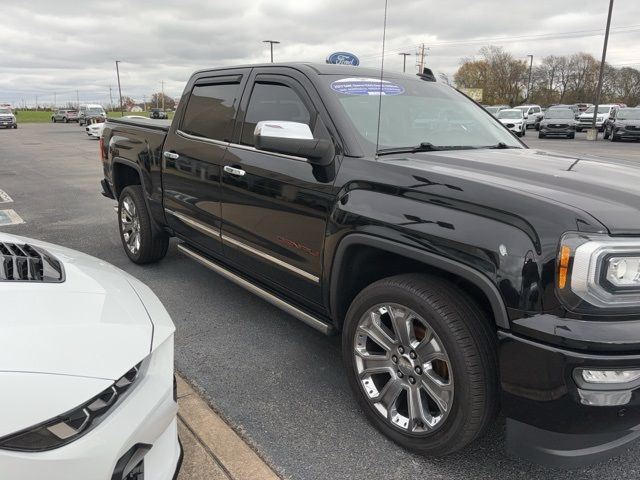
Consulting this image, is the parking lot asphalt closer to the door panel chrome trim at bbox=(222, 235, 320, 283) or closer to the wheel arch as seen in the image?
the wheel arch

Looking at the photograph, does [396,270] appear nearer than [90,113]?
Yes

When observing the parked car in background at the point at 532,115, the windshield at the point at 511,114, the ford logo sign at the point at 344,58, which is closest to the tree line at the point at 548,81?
the parked car in background at the point at 532,115

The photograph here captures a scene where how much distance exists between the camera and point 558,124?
Answer: 28859 millimetres

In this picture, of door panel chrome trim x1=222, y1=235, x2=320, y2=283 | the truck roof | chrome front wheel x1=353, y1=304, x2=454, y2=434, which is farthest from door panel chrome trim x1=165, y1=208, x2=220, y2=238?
chrome front wheel x1=353, y1=304, x2=454, y2=434

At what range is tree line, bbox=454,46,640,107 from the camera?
71312 mm

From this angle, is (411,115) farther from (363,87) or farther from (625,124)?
(625,124)

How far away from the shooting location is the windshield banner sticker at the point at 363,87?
3164mm

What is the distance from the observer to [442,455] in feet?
7.75

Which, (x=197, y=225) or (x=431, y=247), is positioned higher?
(x=431, y=247)

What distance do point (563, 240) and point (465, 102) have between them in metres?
2.22

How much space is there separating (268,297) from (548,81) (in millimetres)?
85738

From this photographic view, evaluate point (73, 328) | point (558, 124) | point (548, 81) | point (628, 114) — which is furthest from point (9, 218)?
point (548, 81)

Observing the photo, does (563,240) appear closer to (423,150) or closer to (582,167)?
(582,167)

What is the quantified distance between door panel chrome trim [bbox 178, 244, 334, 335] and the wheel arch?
0.11 meters
